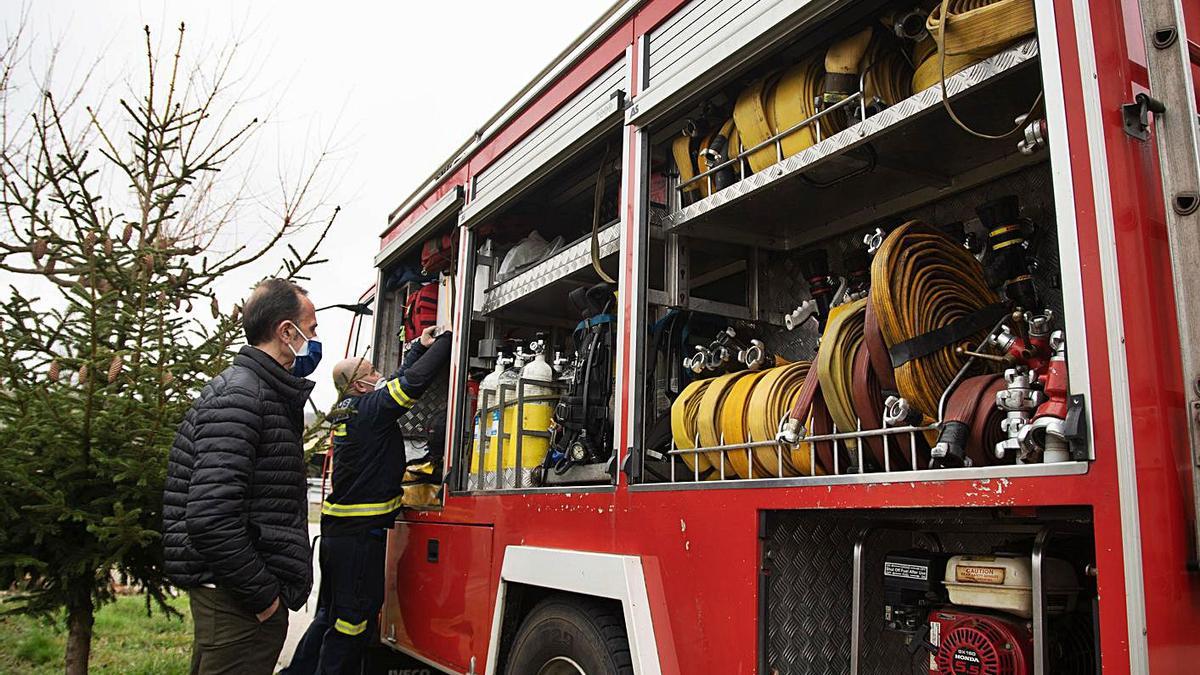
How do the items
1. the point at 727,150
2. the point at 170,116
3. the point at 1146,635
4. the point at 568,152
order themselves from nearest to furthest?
the point at 1146,635, the point at 727,150, the point at 568,152, the point at 170,116

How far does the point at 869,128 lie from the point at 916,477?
1.03m

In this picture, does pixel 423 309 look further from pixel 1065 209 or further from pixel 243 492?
pixel 1065 209

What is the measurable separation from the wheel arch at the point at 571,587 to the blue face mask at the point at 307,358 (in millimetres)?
1057

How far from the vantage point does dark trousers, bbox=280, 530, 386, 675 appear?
437 centimetres

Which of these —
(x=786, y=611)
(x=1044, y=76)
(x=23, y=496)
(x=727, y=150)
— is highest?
(x=727, y=150)

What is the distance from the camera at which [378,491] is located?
4.52m

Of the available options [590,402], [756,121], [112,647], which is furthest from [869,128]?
[112,647]

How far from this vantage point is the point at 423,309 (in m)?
5.30

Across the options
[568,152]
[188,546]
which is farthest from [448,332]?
[188,546]

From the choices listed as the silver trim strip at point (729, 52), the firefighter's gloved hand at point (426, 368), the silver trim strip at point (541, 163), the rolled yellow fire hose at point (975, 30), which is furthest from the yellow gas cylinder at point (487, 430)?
the rolled yellow fire hose at point (975, 30)

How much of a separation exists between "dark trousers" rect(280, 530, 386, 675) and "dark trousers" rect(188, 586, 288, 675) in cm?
176

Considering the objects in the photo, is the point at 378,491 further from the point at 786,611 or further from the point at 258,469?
the point at 786,611

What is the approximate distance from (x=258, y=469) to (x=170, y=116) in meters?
2.09

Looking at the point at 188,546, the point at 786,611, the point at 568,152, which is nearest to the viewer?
the point at 786,611
